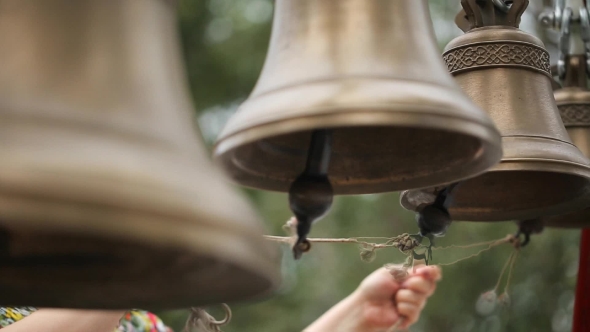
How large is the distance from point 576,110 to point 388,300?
1.46 feet

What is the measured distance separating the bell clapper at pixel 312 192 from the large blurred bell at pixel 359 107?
0.08 ft

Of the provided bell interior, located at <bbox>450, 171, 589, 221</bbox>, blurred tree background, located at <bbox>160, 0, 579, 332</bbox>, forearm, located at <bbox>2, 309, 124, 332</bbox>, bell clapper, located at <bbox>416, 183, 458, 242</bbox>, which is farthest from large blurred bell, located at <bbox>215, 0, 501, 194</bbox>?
blurred tree background, located at <bbox>160, 0, 579, 332</bbox>

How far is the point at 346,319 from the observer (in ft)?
4.79

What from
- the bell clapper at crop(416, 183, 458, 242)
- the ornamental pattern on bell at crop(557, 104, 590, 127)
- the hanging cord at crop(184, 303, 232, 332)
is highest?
the ornamental pattern on bell at crop(557, 104, 590, 127)

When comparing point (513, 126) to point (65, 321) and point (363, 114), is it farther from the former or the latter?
point (65, 321)

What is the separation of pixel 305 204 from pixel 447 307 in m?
2.55

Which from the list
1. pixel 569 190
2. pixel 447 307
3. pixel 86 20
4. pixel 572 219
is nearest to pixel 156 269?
pixel 86 20

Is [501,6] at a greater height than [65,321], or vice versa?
[501,6]

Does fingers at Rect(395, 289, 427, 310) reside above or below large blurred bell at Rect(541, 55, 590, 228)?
below

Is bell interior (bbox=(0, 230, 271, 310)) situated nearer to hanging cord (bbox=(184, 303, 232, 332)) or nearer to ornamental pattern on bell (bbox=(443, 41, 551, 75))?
hanging cord (bbox=(184, 303, 232, 332))

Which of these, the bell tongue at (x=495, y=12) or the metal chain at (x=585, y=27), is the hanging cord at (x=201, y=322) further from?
the metal chain at (x=585, y=27)

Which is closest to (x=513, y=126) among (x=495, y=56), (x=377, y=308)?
(x=495, y=56)

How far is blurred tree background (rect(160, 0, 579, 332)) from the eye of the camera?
308 cm

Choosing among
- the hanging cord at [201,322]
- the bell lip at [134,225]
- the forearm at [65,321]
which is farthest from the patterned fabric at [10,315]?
the bell lip at [134,225]
